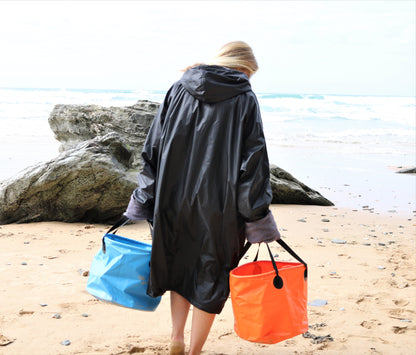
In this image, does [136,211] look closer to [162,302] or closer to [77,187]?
[162,302]

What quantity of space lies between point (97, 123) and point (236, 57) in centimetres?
604

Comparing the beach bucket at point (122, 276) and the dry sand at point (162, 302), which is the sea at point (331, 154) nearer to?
the dry sand at point (162, 302)

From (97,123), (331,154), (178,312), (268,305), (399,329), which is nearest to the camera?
(268,305)

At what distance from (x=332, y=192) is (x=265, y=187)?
7.27 meters

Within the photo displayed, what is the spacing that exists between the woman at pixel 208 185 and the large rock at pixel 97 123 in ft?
18.3

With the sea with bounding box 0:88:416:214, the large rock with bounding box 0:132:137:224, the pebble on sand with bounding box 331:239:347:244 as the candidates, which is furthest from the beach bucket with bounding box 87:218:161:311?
the sea with bounding box 0:88:416:214

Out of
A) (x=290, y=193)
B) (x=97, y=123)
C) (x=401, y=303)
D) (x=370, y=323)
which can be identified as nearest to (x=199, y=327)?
(x=370, y=323)

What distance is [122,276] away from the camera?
9.82 ft

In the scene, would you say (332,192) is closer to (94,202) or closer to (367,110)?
(94,202)

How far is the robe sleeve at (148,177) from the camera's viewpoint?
3.03 meters

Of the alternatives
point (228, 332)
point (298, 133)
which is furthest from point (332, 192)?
point (298, 133)

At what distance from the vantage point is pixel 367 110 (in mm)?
41969

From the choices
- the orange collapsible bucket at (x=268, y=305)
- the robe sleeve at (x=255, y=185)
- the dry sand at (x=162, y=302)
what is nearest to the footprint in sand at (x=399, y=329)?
the dry sand at (x=162, y=302)

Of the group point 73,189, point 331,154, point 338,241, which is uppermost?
point 73,189
